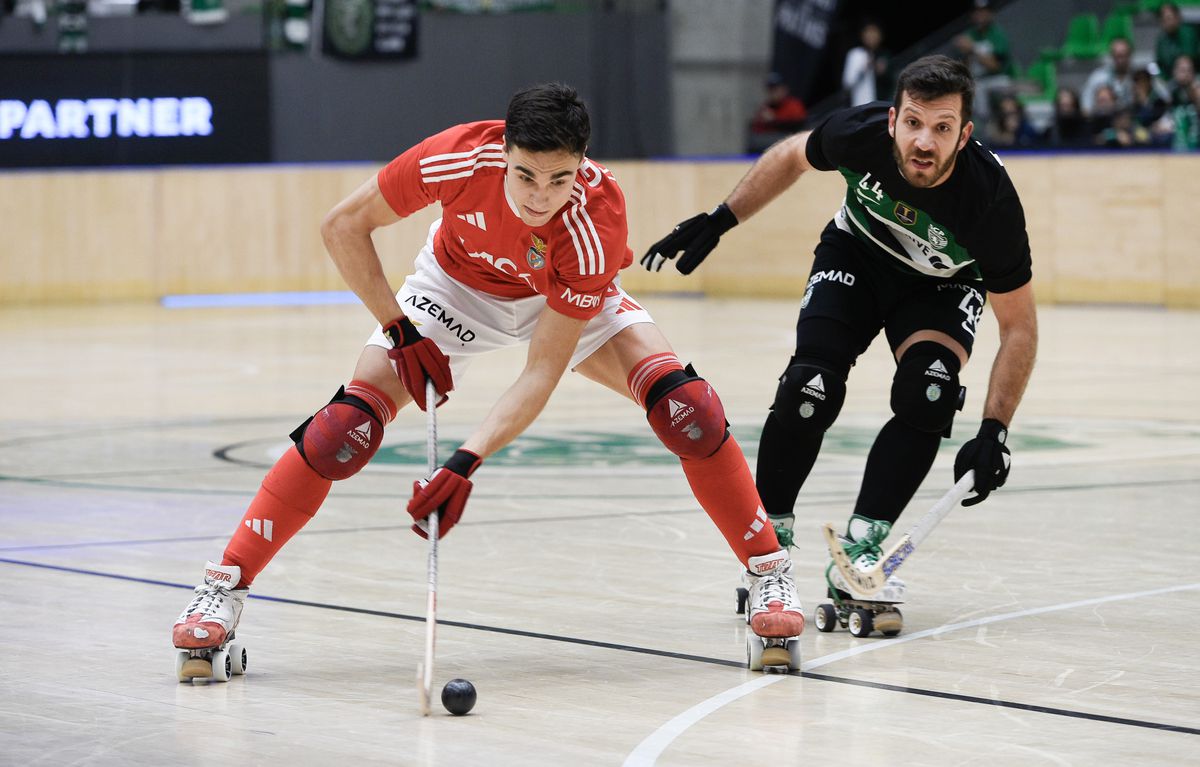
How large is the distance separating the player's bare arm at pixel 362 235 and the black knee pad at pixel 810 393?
119 centimetres

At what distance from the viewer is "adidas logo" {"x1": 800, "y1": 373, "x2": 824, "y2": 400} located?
204 inches

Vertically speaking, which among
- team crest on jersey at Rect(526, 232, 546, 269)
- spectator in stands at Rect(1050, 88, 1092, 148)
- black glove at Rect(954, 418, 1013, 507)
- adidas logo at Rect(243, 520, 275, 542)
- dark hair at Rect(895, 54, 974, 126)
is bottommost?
adidas logo at Rect(243, 520, 275, 542)

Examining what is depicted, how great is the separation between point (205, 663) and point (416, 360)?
2.96 feet

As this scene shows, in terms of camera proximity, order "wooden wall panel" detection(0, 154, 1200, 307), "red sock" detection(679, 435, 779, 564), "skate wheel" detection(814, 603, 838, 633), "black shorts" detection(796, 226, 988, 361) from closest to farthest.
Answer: "red sock" detection(679, 435, 779, 564) < "skate wheel" detection(814, 603, 838, 633) < "black shorts" detection(796, 226, 988, 361) < "wooden wall panel" detection(0, 154, 1200, 307)

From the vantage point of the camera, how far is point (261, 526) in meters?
4.61

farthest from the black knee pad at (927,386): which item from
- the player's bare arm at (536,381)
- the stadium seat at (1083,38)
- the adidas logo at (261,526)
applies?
the stadium seat at (1083,38)

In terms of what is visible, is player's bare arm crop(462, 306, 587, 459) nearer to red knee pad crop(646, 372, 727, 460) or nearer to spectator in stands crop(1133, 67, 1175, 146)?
red knee pad crop(646, 372, 727, 460)

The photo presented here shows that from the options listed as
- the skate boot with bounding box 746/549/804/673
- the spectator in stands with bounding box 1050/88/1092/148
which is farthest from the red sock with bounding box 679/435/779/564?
the spectator in stands with bounding box 1050/88/1092/148

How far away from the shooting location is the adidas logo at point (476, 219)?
475cm

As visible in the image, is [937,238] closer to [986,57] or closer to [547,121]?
[547,121]

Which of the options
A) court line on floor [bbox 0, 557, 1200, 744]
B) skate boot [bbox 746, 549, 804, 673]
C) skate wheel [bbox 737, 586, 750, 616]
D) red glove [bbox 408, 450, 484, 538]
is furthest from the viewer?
skate wheel [bbox 737, 586, 750, 616]

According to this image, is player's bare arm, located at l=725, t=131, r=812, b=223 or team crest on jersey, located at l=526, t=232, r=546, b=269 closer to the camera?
team crest on jersey, located at l=526, t=232, r=546, b=269

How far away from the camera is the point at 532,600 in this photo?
17.9ft

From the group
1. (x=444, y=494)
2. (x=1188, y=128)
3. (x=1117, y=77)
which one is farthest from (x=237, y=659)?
(x=1117, y=77)
